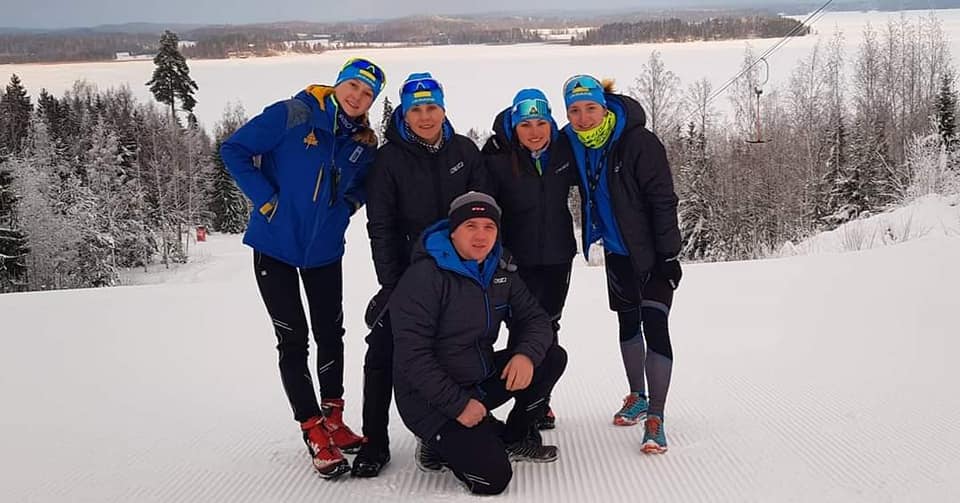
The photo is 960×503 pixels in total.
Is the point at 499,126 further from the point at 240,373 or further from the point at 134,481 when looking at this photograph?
the point at 240,373

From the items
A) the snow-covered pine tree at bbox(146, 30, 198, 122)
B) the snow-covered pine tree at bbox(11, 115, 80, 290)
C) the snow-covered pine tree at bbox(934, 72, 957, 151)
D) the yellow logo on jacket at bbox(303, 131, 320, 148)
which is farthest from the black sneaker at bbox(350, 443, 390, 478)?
the snow-covered pine tree at bbox(146, 30, 198, 122)

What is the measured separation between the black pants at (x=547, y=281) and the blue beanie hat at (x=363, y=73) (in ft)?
3.97

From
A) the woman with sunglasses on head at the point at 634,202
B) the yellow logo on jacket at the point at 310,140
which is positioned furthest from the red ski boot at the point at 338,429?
the woman with sunglasses on head at the point at 634,202

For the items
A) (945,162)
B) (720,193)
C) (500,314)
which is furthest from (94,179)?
(500,314)

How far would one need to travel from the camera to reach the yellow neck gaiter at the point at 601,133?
3.87 metres

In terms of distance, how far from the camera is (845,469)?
138 inches

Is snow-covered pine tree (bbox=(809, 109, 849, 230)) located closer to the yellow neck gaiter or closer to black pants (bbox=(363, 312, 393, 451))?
the yellow neck gaiter

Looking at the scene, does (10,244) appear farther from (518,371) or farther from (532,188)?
(518,371)

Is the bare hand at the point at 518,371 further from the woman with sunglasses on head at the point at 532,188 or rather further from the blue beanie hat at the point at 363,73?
the blue beanie hat at the point at 363,73

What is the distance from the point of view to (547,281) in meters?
4.10

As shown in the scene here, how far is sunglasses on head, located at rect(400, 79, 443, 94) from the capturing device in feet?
11.9

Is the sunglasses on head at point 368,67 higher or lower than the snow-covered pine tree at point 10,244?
higher

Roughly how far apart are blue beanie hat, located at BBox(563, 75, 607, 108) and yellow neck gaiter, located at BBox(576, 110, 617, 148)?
0.24ft

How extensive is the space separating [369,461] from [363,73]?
6.17 ft
